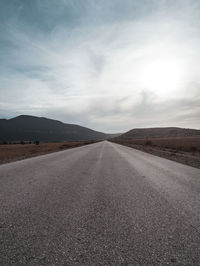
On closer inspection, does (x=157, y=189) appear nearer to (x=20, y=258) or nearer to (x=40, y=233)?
(x=40, y=233)

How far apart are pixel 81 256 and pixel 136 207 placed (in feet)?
6.60

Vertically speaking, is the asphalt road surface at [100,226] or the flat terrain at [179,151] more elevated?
the asphalt road surface at [100,226]

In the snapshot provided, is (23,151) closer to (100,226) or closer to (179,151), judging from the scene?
(179,151)

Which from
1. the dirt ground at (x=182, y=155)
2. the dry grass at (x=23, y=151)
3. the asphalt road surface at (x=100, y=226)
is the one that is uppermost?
the asphalt road surface at (x=100, y=226)

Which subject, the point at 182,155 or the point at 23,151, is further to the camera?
the point at 23,151

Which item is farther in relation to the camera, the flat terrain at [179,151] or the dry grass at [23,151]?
the dry grass at [23,151]

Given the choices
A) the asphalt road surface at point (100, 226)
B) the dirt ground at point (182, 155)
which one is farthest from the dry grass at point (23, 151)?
the dirt ground at point (182, 155)

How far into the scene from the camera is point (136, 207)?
3.80m

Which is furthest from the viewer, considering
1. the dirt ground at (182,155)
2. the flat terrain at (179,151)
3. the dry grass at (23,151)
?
the dry grass at (23,151)

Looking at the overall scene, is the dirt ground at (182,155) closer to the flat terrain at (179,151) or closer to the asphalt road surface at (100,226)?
the flat terrain at (179,151)

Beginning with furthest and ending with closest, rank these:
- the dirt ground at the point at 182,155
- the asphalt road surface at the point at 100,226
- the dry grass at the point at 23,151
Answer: the dry grass at the point at 23,151 < the dirt ground at the point at 182,155 < the asphalt road surface at the point at 100,226

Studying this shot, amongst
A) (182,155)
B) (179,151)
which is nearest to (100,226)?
(182,155)

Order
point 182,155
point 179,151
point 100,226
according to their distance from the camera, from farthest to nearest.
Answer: point 179,151, point 182,155, point 100,226

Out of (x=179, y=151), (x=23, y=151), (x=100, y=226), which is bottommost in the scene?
(x=23, y=151)
